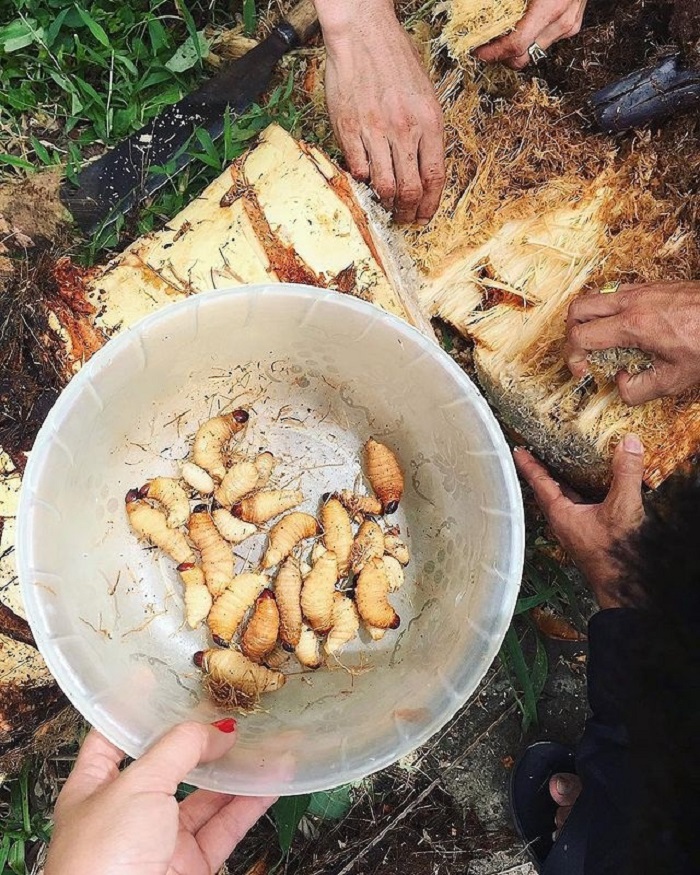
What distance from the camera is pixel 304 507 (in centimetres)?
218

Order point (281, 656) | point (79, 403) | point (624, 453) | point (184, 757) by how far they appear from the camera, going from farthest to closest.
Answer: point (281, 656)
point (624, 453)
point (79, 403)
point (184, 757)

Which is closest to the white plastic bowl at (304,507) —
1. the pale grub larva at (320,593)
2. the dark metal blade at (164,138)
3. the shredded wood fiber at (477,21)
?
the pale grub larva at (320,593)

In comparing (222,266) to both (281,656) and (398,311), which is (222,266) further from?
(281,656)

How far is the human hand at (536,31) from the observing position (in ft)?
6.03

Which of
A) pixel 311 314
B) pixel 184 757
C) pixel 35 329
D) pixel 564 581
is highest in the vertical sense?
pixel 35 329

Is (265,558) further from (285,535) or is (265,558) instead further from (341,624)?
(341,624)

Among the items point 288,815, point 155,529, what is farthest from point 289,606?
point 288,815

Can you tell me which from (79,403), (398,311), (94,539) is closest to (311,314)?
(398,311)

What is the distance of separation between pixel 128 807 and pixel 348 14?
76.6 inches

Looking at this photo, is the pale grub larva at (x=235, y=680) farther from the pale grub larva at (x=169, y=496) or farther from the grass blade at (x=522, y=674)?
the grass blade at (x=522, y=674)

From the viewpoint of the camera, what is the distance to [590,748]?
76.0 inches

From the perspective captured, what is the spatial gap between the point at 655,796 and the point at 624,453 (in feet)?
2.60

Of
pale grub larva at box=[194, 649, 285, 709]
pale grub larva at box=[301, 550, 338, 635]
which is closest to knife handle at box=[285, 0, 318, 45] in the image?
pale grub larva at box=[301, 550, 338, 635]

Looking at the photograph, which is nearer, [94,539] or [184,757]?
[184,757]
